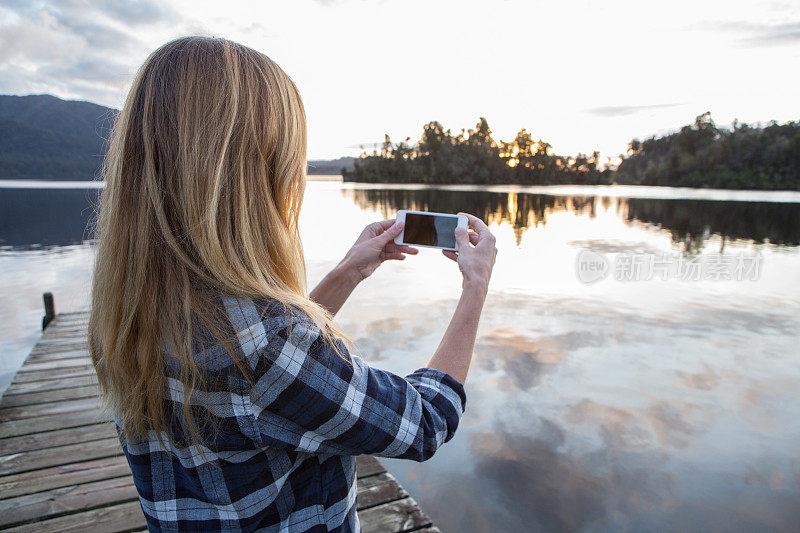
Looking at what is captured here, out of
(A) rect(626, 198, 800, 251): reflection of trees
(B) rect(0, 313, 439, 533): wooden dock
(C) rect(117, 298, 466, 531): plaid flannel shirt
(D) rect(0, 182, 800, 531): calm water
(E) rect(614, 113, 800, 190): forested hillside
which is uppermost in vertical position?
(E) rect(614, 113, 800, 190): forested hillside

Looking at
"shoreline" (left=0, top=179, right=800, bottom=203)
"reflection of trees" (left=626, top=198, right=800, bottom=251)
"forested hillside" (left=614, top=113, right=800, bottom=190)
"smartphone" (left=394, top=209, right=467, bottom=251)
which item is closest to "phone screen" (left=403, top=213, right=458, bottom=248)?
"smartphone" (left=394, top=209, right=467, bottom=251)

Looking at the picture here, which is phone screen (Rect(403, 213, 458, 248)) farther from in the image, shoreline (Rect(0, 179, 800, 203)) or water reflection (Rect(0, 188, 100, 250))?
shoreline (Rect(0, 179, 800, 203))

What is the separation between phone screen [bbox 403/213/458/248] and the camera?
1762 mm

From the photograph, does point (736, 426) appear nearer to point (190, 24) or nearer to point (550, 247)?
point (190, 24)

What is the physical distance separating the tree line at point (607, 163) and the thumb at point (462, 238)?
295 ft

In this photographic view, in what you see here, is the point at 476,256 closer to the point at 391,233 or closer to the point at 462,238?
the point at 462,238

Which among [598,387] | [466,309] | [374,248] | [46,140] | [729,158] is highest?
[46,140]

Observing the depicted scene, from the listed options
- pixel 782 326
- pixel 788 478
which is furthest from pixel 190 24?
pixel 782 326

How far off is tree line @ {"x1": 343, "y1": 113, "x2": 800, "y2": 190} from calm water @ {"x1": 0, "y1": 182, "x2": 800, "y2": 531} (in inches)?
3008

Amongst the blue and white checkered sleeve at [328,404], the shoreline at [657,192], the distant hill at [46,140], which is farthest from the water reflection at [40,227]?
the distant hill at [46,140]

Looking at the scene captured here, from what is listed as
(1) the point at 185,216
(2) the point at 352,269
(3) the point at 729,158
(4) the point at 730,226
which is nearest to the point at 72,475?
(2) the point at 352,269

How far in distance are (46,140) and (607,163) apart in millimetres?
150374

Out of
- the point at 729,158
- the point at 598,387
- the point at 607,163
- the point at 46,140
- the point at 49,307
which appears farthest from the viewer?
the point at 46,140

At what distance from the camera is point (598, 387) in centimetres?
620
